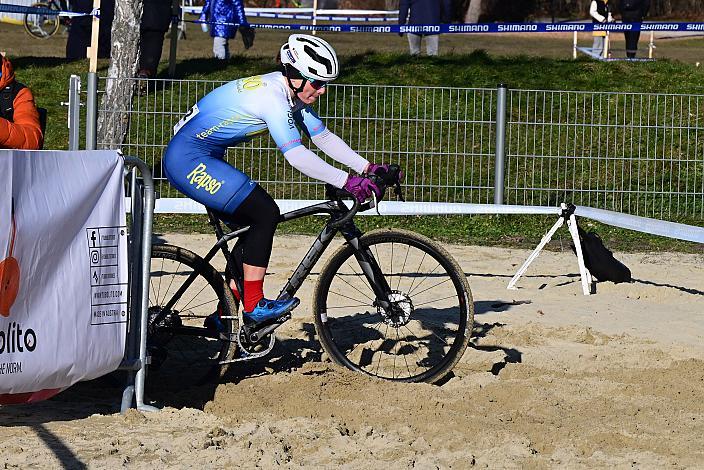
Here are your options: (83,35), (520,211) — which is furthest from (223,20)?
(520,211)

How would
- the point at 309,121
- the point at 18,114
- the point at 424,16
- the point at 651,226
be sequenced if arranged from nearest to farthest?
the point at 309,121 < the point at 18,114 < the point at 651,226 < the point at 424,16

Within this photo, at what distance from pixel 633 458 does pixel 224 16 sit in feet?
49.1

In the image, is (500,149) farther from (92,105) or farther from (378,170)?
(378,170)

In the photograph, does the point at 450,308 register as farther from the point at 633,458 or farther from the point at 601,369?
the point at 633,458

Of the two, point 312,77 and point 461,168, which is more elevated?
point 312,77

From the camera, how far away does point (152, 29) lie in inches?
704

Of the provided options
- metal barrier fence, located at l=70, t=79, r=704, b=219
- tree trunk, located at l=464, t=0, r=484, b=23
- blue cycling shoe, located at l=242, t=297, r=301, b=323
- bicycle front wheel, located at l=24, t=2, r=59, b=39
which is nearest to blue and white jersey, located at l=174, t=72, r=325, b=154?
blue cycling shoe, located at l=242, t=297, r=301, b=323

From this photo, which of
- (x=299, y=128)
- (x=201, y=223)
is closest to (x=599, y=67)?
(x=201, y=223)

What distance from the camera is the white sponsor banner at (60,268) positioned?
19.4 ft

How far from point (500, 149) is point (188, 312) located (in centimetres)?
654

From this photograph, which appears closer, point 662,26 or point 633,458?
point 633,458

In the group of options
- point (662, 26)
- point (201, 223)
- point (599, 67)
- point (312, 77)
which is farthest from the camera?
point (599, 67)

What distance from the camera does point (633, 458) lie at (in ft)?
19.6

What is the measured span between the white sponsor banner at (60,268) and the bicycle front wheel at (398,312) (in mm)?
1322
